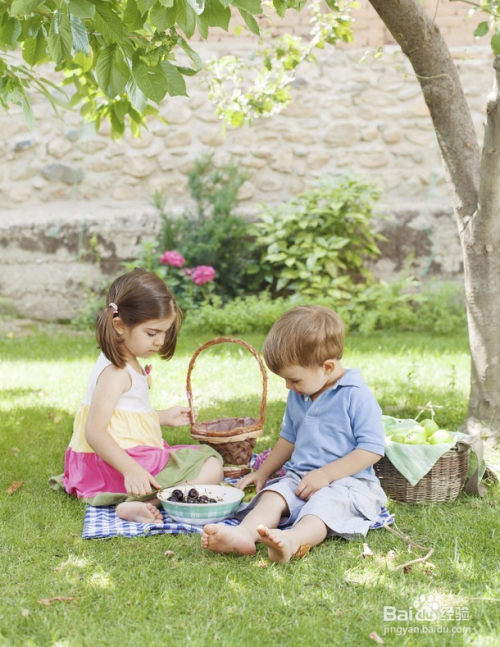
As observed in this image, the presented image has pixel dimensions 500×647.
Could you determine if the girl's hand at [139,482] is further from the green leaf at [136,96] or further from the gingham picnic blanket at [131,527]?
the green leaf at [136,96]

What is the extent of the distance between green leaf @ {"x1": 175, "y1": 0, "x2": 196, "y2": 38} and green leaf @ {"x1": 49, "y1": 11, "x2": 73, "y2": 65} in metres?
0.34

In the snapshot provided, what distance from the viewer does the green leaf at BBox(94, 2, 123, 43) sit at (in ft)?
7.39

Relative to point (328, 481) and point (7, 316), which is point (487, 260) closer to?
point (328, 481)

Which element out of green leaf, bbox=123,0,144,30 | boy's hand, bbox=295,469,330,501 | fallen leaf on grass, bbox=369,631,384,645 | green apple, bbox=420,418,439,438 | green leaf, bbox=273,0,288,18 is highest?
green leaf, bbox=273,0,288,18

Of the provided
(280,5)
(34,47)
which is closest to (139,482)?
(34,47)

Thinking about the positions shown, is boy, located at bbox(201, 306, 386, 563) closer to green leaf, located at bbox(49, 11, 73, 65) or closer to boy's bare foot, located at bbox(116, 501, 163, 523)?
boy's bare foot, located at bbox(116, 501, 163, 523)

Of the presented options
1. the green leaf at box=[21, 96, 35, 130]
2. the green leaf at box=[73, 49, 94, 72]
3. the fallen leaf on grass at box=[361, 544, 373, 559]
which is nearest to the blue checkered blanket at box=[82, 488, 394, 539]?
the fallen leaf on grass at box=[361, 544, 373, 559]

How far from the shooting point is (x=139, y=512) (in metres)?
2.82

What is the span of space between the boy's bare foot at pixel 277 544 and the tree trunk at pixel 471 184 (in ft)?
5.08

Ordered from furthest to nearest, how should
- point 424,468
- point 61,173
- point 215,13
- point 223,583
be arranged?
point 61,173 < point 424,468 < point 223,583 < point 215,13

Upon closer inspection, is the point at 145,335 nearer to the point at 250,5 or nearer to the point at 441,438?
the point at 441,438

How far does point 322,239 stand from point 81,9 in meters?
5.28

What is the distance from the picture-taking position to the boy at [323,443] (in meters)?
2.66

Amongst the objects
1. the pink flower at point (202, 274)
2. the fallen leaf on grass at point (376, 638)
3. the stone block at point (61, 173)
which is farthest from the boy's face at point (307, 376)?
the stone block at point (61, 173)
